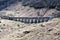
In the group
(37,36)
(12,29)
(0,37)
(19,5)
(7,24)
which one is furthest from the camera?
(19,5)

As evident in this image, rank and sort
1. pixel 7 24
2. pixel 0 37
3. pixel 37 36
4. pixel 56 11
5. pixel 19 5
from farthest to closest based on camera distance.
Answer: pixel 19 5 < pixel 56 11 < pixel 7 24 < pixel 0 37 < pixel 37 36

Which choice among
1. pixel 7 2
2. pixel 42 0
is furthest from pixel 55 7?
pixel 7 2

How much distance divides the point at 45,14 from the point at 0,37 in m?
22.6

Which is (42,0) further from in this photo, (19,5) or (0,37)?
(0,37)

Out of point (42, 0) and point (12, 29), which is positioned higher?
point (42, 0)

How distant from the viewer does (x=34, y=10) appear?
58.2 m

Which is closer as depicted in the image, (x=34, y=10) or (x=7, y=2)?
(x=34, y=10)

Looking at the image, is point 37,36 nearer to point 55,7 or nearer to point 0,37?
point 0,37

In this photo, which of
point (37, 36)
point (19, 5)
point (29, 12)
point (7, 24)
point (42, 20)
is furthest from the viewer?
point (19, 5)

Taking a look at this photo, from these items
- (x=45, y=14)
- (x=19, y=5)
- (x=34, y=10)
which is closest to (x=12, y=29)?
(x=45, y=14)

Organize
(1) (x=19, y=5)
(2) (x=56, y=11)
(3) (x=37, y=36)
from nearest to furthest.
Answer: (3) (x=37, y=36) → (2) (x=56, y=11) → (1) (x=19, y=5)

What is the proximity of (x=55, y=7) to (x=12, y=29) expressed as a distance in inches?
777

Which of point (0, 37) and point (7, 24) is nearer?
point (0, 37)

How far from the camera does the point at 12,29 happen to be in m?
38.2
